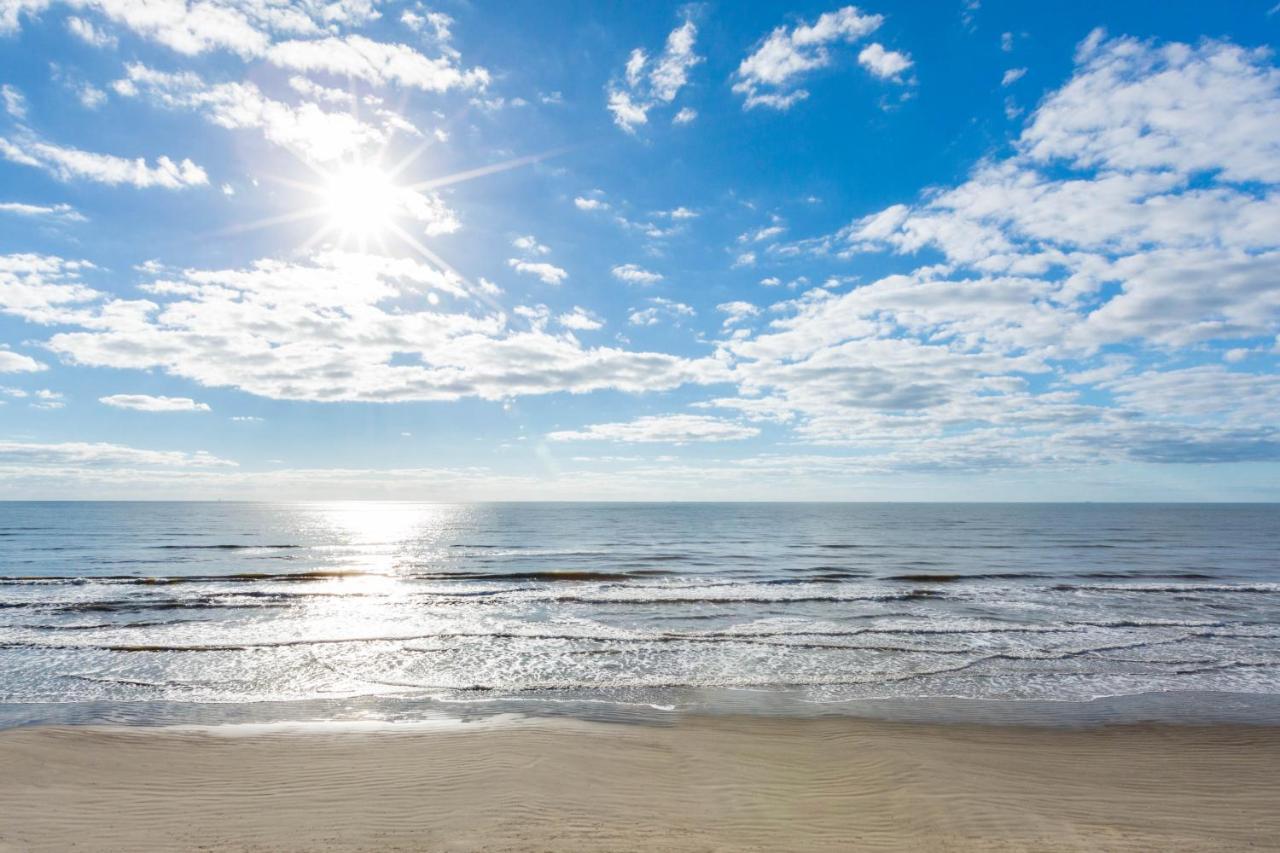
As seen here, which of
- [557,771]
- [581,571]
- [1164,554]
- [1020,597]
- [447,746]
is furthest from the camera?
[1164,554]

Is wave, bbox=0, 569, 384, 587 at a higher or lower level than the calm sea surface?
higher

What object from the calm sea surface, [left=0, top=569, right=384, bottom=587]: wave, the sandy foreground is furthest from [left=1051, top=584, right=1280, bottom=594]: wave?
[left=0, top=569, right=384, bottom=587]: wave

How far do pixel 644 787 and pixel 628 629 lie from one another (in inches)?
522

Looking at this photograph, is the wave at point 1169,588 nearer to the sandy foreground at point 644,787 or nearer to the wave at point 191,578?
the sandy foreground at point 644,787

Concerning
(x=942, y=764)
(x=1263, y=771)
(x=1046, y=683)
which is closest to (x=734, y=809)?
(x=942, y=764)

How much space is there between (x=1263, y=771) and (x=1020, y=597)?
21498mm

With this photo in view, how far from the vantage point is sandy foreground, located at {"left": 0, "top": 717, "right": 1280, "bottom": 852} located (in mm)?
8469

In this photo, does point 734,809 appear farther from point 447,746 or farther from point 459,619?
point 459,619

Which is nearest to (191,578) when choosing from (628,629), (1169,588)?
(628,629)

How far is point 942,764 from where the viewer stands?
11039 mm

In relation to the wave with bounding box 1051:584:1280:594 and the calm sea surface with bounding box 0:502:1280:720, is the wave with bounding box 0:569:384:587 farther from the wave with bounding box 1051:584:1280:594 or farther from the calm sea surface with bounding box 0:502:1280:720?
the wave with bounding box 1051:584:1280:594

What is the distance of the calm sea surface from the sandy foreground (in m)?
2.63

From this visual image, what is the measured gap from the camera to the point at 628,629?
23.2 m

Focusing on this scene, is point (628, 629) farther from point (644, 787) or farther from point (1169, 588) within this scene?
point (1169, 588)
